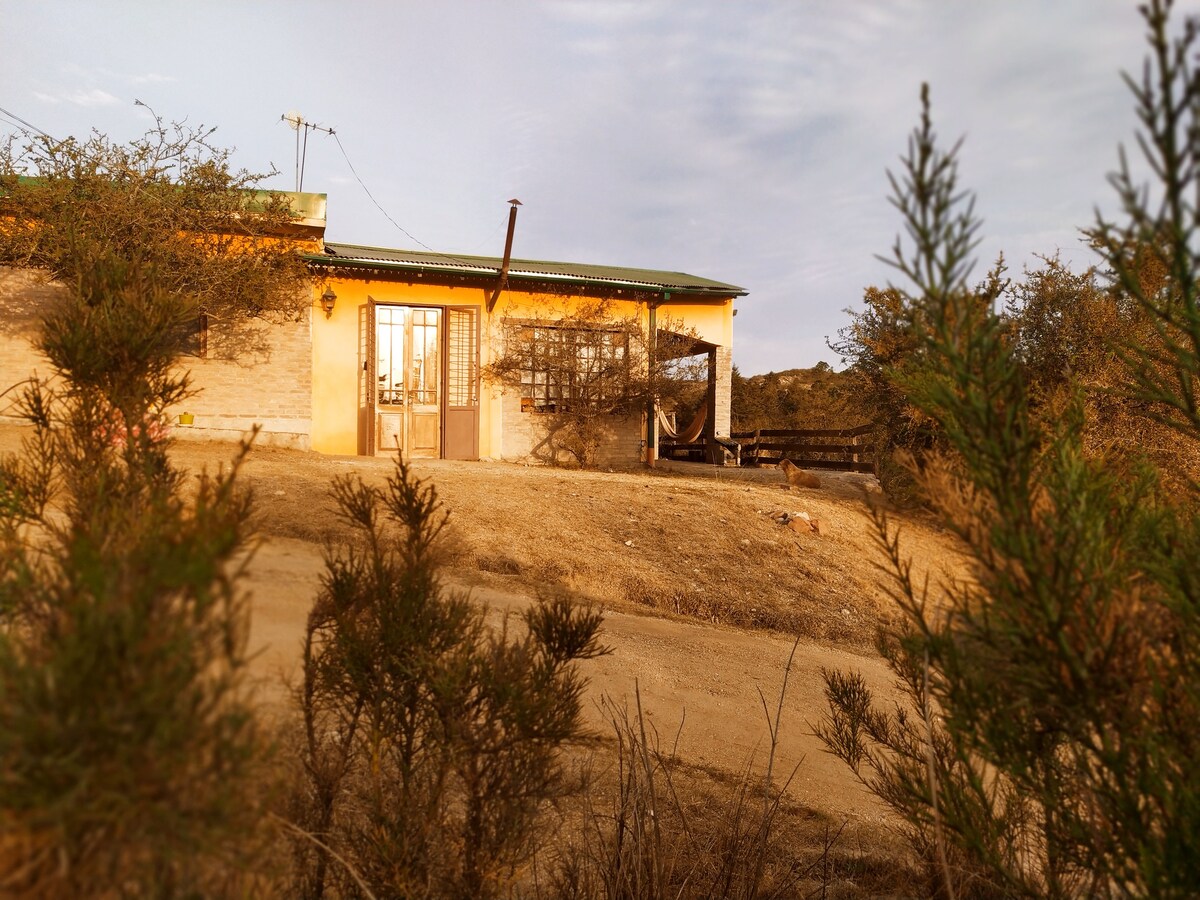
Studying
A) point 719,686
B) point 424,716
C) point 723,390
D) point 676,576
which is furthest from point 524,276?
point 424,716

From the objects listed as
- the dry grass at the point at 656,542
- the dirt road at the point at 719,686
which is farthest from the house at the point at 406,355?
the dirt road at the point at 719,686

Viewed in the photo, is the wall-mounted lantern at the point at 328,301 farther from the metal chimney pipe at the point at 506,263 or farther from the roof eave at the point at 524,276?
the metal chimney pipe at the point at 506,263

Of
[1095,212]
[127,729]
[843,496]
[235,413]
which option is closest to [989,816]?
[1095,212]

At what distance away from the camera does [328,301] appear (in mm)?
12844

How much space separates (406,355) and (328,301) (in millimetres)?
1541

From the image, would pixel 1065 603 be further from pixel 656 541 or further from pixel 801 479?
pixel 801 479

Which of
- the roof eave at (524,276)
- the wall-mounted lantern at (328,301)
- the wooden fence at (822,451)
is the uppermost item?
the roof eave at (524,276)

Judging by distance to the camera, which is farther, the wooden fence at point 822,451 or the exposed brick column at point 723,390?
the exposed brick column at point 723,390

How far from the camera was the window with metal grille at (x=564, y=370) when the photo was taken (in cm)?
1414

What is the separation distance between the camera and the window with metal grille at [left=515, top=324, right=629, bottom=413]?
1414 cm

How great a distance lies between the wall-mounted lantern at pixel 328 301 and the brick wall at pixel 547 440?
10.6 ft

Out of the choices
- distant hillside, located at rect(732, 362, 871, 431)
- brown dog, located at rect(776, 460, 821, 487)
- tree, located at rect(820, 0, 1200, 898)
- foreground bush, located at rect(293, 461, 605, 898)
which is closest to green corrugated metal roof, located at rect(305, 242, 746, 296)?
brown dog, located at rect(776, 460, 821, 487)

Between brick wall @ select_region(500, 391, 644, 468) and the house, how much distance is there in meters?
0.02

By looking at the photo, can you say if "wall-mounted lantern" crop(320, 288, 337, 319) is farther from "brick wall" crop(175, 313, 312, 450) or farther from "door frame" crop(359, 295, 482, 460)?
"door frame" crop(359, 295, 482, 460)
